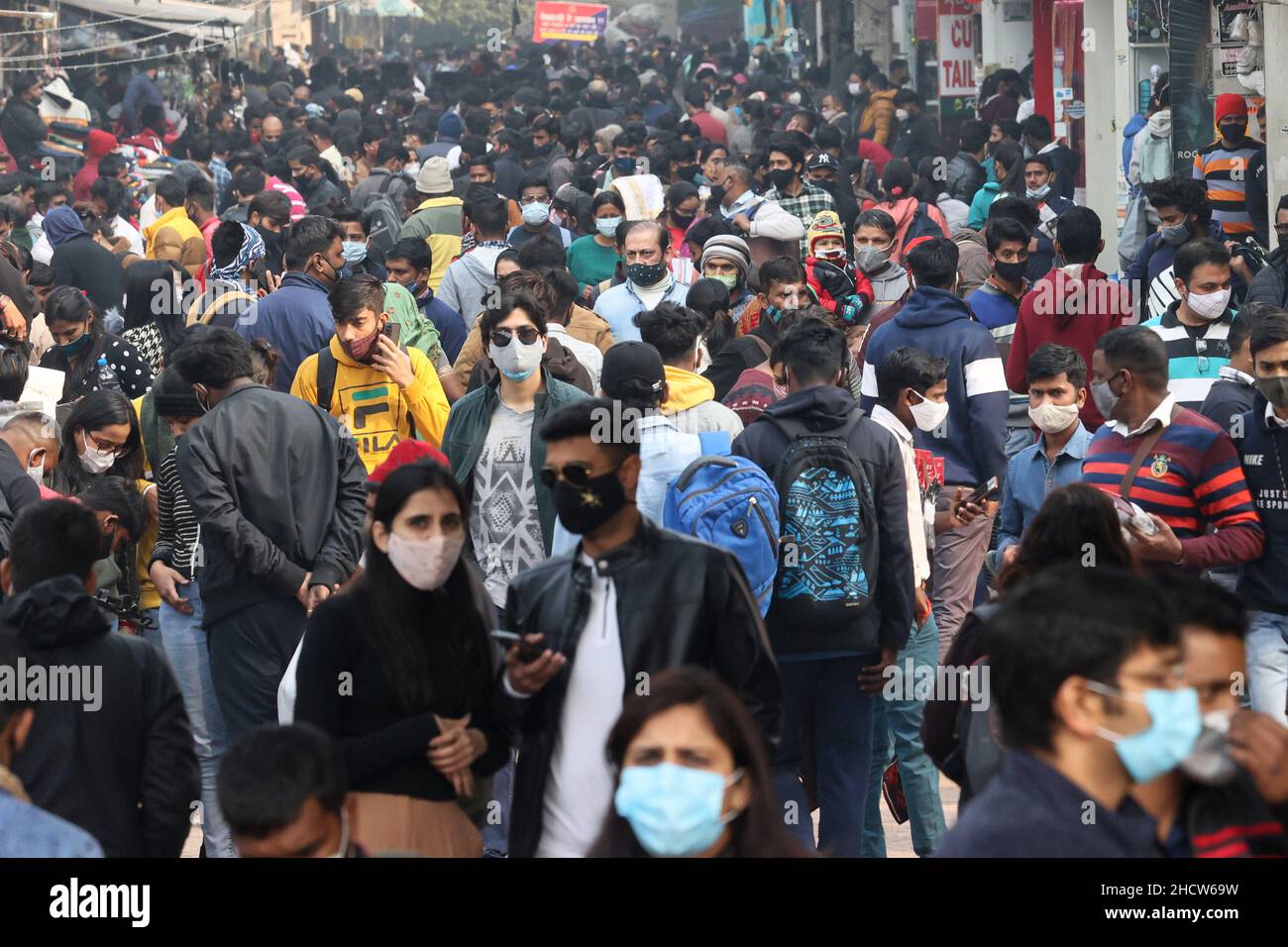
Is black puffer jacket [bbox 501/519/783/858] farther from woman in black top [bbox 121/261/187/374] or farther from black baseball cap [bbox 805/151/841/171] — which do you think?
black baseball cap [bbox 805/151/841/171]

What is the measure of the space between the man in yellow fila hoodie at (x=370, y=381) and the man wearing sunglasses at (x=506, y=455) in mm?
528

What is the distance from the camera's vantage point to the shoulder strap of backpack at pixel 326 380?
6.43 meters

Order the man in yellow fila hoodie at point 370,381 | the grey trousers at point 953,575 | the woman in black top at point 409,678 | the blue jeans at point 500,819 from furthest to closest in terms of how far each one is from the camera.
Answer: the grey trousers at point 953,575 → the man in yellow fila hoodie at point 370,381 → the blue jeans at point 500,819 → the woman in black top at point 409,678

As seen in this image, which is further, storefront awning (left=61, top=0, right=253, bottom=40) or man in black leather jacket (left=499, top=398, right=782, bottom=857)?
storefront awning (left=61, top=0, right=253, bottom=40)

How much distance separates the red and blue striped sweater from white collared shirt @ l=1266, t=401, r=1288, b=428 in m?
0.14

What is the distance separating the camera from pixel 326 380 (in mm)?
6438

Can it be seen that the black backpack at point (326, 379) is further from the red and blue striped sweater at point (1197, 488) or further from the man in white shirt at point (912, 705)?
the red and blue striped sweater at point (1197, 488)

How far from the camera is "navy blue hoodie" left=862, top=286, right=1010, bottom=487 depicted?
6.62 metres

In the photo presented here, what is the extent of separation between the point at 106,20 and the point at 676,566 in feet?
72.0

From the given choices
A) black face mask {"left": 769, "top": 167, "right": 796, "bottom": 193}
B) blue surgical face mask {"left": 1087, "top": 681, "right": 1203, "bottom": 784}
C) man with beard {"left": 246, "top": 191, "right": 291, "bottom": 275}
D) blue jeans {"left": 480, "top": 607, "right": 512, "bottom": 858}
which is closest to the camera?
blue surgical face mask {"left": 1087, "top": 681, "right": 1203, "bottom": 784}

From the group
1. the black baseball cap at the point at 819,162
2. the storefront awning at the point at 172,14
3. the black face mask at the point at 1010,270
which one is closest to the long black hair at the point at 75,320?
the black face mask at the point at 1010,270

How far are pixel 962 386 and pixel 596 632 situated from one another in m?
3.19

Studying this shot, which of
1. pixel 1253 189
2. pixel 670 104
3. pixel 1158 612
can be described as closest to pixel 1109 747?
pixel 1158 612

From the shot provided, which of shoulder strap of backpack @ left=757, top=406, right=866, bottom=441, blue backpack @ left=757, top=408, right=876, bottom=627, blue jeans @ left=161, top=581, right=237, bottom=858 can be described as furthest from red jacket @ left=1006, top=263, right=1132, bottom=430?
blue jeans @ left=161, top=581, right=237, bottom=858
